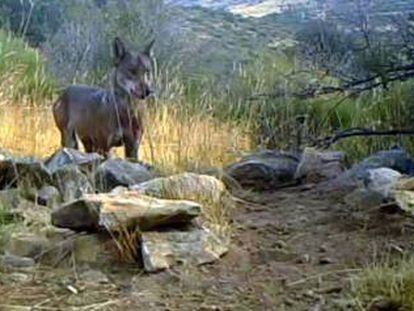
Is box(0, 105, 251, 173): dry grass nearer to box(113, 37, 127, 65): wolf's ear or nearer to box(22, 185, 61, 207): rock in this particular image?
box(113, 37, 127, 65): wolf's ear

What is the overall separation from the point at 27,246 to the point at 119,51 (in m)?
2.85

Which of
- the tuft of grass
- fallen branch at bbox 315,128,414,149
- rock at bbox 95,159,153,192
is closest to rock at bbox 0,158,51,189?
rock at bbox 95,159,153,192

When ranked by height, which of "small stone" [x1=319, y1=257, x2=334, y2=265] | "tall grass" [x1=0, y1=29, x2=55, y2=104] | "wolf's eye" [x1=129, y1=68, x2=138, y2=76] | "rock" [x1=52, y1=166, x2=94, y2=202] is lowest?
"tall grass" [x1=0, y1=29, x2=55, y2=104]

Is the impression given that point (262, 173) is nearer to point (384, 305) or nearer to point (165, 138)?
point (165, 138)

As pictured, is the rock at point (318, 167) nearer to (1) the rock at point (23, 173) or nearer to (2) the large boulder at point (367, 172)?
(2) the large boulder at point (367, 172)

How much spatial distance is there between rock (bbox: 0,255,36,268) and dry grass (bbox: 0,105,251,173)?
1419 mm

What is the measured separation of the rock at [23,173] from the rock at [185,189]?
65cm

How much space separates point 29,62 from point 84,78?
66 cm

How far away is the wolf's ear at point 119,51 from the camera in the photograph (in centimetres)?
600

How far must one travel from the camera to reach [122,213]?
328 centimetres

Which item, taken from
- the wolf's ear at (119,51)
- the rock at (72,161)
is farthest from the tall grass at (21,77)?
the rock at (72,161)

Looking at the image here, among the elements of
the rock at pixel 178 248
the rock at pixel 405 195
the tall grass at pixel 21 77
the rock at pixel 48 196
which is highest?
the rock at pixel 405 195

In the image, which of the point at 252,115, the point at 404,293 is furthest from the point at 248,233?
the point at 252,115

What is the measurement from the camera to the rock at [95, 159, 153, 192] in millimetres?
4371
